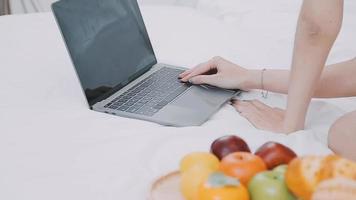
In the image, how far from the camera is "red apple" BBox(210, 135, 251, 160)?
85 cm

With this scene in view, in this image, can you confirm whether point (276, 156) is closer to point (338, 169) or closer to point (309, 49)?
point (338, 169)

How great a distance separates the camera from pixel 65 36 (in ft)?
4.08

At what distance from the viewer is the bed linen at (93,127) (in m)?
0.97

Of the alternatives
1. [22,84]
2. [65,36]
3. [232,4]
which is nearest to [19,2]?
[232,4]

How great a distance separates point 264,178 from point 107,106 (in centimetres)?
62

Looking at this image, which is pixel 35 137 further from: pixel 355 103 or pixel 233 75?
pixel 355 103

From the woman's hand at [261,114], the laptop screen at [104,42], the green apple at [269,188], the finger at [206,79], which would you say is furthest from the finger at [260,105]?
the green apple at [269,188]

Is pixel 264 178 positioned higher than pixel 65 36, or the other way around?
pixel 65 36

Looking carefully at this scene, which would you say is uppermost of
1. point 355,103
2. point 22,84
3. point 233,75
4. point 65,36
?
point 65,36

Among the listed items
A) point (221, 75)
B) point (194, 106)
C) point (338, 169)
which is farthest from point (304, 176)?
point (221, 75)

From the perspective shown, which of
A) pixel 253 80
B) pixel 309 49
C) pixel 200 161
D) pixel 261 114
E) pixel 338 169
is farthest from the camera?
pixel 253 80

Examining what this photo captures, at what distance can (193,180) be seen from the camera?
776 mm

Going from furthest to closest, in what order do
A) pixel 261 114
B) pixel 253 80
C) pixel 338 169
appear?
pixel 253 80 → pixel 261 114 → pixel 338 169

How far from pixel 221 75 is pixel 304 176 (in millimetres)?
709
